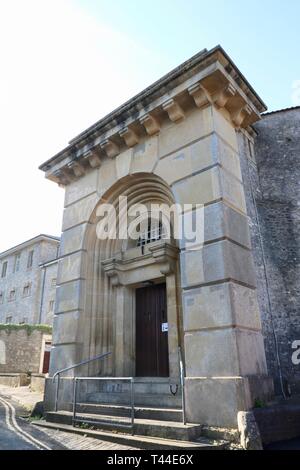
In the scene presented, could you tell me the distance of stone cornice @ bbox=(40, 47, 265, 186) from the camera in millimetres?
6519

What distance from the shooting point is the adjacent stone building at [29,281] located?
78.8 ft

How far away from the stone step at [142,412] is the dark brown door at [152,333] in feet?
4.21

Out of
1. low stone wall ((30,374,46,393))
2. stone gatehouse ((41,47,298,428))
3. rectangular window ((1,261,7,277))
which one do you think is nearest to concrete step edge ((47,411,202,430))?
stone gatehouse ((41,47,298,428))

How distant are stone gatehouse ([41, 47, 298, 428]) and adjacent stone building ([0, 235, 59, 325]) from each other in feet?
53.2

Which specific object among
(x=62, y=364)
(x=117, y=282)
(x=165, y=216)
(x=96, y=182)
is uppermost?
(x=96, y=182)

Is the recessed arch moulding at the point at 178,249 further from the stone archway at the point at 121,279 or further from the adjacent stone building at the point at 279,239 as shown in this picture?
the adjacent stone building at the point at 279,239

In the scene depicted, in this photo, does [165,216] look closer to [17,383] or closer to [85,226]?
[85,226]

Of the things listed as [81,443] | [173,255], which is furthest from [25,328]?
[81,443]

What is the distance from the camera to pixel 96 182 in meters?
8.62

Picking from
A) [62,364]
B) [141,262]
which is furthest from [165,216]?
[62,364]

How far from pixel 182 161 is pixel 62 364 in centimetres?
507

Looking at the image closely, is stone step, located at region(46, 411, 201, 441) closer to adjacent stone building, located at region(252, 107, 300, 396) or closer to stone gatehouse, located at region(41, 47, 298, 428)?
stone gatehouse, located at region(41, 47, 298, 428)

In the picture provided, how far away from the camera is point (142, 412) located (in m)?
5.47
